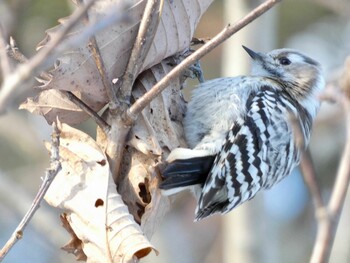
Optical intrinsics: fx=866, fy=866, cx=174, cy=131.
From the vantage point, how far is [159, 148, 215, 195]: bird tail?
120 inches

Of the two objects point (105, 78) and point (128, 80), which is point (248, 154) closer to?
point (128, 80)

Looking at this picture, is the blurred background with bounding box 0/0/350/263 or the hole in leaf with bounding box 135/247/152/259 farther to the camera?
the blurred background with bounding box 0/0/350/263

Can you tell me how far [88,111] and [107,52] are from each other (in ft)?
0.72

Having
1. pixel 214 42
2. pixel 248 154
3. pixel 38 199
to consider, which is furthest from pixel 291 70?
pixel 38 199

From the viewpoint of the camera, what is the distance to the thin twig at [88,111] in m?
2.95

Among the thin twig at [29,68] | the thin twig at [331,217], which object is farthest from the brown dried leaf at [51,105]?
the thin twig at [331,217]

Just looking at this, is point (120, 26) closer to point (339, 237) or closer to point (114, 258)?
point (114, 258)

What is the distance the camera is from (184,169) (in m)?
3.19

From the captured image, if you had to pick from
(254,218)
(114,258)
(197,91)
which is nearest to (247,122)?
(197,91)

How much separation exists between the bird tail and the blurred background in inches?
123

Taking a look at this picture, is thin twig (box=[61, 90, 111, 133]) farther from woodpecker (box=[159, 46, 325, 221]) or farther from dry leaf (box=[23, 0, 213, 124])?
woodpecker (box=[159, 46, 325, 221])

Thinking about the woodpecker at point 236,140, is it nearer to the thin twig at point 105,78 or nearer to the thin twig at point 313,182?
the thin twig at point 105,78

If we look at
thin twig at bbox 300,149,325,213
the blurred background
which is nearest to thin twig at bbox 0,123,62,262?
thin twig at bbox 300,149,325,213

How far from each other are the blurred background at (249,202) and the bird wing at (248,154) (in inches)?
101
